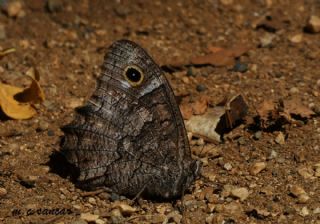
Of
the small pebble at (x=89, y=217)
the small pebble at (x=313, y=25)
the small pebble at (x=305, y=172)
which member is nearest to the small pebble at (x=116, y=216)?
the small pebble at (x=89, y=217)

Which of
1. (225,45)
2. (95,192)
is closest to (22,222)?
(95,192)

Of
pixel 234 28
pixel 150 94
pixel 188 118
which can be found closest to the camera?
pixel 150 94

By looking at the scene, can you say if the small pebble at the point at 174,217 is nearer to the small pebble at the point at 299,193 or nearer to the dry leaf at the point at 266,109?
the small pebble at the point at 299,193

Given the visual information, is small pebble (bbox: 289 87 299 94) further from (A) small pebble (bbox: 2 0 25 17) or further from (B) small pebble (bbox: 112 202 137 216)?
(A) small pebble (bbox: 2 0 25 17)

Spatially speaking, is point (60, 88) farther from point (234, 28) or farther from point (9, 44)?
point (234, 28)

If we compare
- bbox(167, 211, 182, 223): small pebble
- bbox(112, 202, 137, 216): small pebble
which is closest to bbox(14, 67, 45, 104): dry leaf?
bbox(112, 202, 137, 216): small pebble
